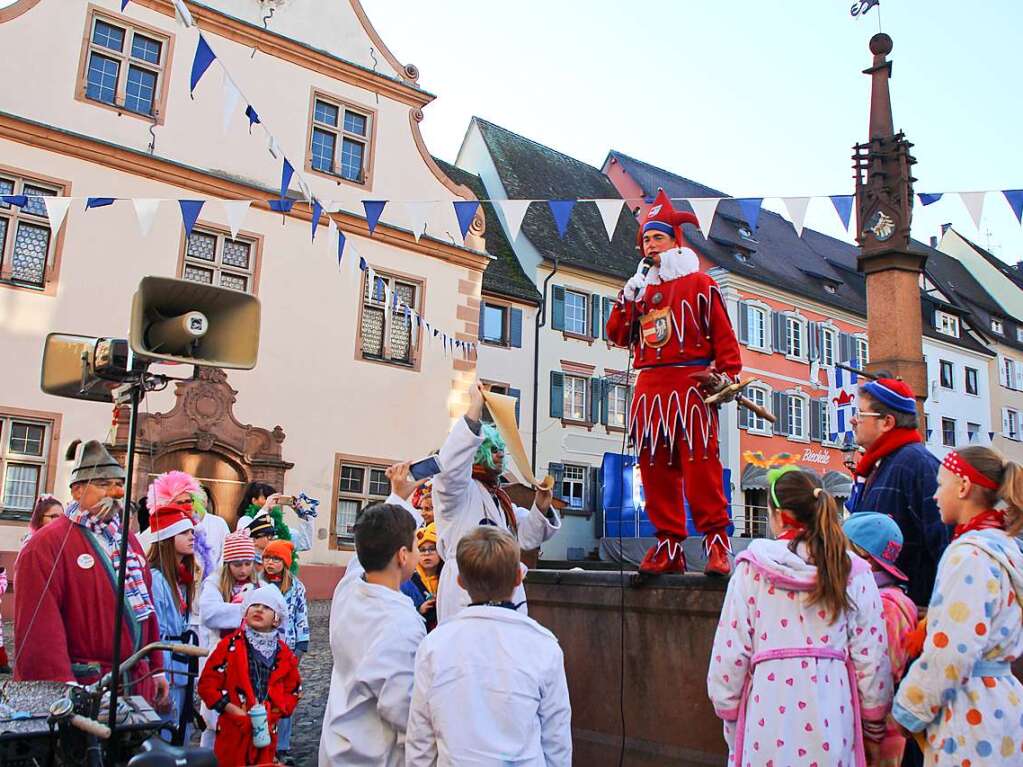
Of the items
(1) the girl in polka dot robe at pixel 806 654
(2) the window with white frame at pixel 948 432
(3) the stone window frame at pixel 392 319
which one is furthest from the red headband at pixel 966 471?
(2) the window with white frame at pixel 948 432

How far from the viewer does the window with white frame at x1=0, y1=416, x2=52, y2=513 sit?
14.7 metres

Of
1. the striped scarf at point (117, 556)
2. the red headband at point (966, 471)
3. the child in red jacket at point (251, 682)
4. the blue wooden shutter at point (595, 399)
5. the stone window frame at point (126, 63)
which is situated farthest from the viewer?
the blue wooden shutter at point (595, 399)

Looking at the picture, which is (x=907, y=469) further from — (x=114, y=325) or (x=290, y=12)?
(x=290, y=12)

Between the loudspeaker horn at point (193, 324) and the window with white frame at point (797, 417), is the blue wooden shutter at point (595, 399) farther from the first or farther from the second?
the loudspeaker horn at point (193, 324)

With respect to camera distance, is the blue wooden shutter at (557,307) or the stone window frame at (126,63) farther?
the blue wooden shutter at (557,307)

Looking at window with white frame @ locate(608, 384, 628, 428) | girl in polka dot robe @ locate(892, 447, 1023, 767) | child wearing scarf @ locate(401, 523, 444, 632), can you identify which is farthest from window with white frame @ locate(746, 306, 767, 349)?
girl in polka dot robe @ locate(892, 447, 1023, 767)

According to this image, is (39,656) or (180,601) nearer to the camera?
(39,656)

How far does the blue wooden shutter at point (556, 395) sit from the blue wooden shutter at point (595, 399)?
1.08 m

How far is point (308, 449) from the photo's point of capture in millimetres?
17719

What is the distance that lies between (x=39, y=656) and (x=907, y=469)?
365 cm

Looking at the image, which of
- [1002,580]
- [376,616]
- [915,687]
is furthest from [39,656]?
[1002,580]

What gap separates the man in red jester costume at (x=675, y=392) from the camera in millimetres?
4633

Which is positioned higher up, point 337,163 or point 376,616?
point 337,163

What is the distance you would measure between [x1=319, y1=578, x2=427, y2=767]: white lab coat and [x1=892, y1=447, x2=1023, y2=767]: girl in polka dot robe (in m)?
1.56
